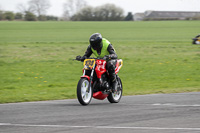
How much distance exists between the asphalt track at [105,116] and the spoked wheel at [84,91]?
17 centimetres

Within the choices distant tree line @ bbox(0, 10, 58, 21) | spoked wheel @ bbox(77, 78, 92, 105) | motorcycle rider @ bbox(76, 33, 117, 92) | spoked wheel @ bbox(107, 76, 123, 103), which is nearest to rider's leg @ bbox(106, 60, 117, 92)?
motorcycle rider @ bbox(76, 33, 117, 92)

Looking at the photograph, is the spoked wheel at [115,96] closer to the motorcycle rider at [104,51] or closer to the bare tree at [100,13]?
the motorcycle rider at [104,51]

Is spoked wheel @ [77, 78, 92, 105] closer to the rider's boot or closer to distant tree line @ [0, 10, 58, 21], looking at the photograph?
the rider's boot

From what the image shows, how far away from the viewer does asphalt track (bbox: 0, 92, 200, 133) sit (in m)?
6.65

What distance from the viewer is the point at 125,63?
21.4 m

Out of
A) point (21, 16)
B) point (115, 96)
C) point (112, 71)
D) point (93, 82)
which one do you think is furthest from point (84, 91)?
point (21, 16)

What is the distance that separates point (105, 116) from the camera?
7891 millimetres

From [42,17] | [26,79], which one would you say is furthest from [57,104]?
[42,17]

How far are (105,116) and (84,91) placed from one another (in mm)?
1390

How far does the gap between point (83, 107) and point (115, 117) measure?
139cm

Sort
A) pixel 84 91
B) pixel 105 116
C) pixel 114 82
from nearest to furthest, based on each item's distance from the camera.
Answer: pixel 105 116, pixel 84 91, pixel 114 82

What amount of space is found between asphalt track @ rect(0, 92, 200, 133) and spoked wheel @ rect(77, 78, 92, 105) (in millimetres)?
171

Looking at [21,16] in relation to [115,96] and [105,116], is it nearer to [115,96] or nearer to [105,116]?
[115,96]

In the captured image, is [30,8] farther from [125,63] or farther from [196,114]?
[196,114]
